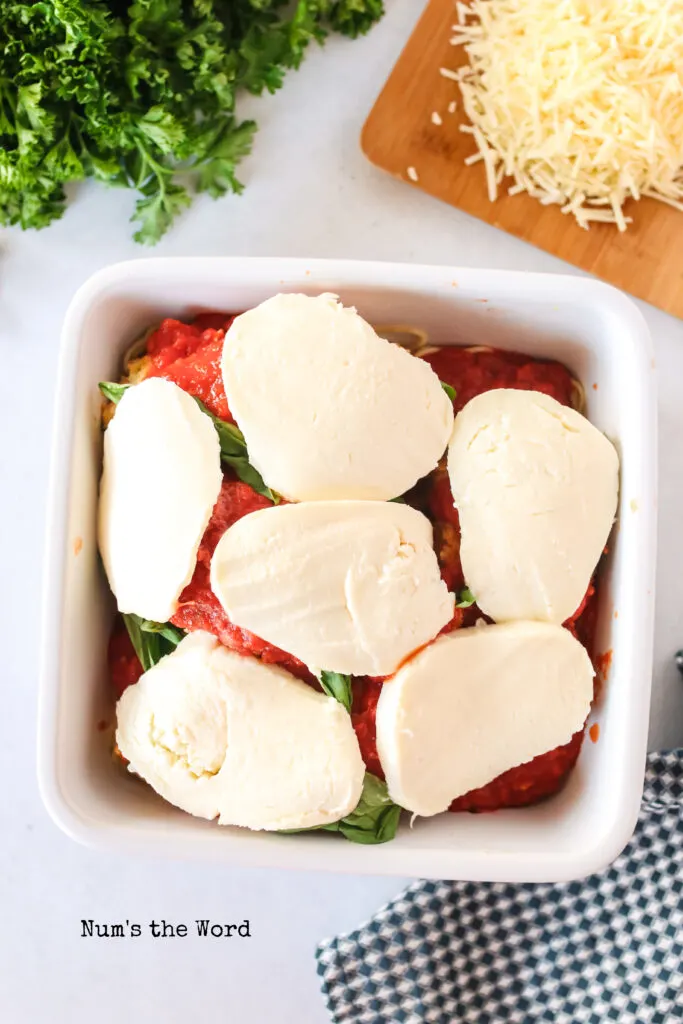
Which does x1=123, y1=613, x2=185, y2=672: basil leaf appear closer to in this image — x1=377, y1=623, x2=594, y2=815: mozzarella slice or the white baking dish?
the white baking dish

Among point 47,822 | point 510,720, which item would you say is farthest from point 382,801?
point 47,822

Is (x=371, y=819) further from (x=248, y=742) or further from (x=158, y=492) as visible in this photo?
(x=158, y=492)

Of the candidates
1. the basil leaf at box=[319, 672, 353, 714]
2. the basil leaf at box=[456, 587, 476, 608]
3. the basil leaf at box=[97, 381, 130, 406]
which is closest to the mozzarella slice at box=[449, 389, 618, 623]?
the basil leaf at box=[456, 587, 476, 608]

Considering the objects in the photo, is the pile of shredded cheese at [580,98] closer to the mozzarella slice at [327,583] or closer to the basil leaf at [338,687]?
the mozzarella slice at [327,583]

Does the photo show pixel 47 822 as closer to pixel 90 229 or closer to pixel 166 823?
pixel 166 823

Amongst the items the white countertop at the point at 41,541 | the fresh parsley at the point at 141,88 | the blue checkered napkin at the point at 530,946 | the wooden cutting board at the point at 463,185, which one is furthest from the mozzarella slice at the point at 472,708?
the fresh parsley at the point at 141,88

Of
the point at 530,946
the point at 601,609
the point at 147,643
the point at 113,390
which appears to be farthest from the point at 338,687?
the point at 530,946
